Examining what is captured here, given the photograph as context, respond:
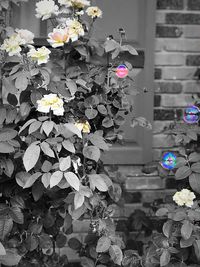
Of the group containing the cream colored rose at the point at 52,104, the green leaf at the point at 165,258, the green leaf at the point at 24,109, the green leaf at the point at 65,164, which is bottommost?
the green leaf at the point at 165,258

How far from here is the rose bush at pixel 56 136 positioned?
7.06ft

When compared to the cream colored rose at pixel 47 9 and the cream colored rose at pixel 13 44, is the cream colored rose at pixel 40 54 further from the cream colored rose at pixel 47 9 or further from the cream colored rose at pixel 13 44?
the cream colored rose at pixel 47 9

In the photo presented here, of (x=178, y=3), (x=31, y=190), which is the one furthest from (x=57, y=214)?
(x=178, y=3)

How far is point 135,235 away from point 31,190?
997mm

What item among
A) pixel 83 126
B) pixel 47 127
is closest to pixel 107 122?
pixel 83 126

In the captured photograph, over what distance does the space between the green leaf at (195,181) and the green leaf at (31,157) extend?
83cm

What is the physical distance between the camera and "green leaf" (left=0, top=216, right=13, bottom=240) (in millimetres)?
2217

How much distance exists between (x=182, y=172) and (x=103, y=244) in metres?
0.53

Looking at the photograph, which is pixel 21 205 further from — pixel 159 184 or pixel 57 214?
pixel 159 184

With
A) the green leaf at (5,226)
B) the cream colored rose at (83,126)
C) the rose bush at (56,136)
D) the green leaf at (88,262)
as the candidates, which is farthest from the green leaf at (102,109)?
the green leaf at (88,262)

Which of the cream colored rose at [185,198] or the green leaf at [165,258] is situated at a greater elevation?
the cream colored rose at [185,198]

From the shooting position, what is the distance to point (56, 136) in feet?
7.16

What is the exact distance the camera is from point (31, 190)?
7.84 ft

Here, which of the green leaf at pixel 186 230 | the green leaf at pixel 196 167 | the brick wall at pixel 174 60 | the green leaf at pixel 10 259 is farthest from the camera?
the brick wall at pixel 174 60
